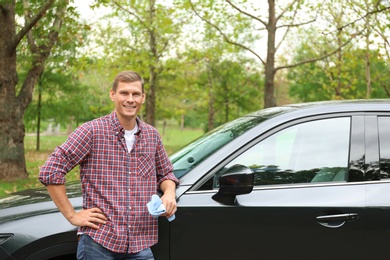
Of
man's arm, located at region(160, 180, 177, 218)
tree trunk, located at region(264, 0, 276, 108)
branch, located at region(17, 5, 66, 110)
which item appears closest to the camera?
man's arm, located at region(160, 180, 177, 218)

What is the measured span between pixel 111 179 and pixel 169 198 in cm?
32

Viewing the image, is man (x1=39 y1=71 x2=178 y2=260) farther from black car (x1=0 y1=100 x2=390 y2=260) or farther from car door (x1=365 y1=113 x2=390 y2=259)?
car door (x1=365 y1=113 x2=390 y2=259)

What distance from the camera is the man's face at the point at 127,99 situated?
282 cm

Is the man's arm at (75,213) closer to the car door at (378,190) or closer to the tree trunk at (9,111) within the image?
the car door at (378,190)

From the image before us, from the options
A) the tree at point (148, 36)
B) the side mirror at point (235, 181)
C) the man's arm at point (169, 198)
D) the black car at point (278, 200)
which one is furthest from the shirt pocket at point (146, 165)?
Answer: the tree at point (148, 36)

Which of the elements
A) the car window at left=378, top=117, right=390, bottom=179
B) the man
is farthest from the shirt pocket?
the car window at left=378, top=117, right=390, bottom=179

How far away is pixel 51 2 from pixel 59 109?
48.8ft

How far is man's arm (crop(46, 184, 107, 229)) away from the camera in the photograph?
2.68 metres

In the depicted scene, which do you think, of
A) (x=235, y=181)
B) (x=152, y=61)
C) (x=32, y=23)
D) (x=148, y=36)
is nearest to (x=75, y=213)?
(x=235, y=181)

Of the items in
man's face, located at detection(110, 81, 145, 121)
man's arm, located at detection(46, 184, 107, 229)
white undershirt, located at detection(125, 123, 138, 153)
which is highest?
man's face, located at detection(110, 81, 145, 121)

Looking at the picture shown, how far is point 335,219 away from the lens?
3.02 metres

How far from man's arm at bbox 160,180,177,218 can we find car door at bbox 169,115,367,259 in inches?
4.7

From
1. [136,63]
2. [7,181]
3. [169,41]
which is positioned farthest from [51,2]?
[169,41]

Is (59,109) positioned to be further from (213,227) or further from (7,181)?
(213,227)
